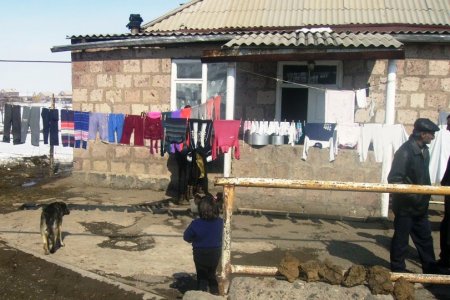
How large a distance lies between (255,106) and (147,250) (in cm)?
506

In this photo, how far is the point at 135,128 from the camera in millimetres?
9094

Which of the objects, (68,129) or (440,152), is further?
(68,129)

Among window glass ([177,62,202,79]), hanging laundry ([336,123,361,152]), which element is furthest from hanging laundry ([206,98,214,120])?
hanging laundry ([336,123,361,152])

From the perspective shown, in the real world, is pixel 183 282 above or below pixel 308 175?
below

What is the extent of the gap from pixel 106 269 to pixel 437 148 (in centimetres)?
617

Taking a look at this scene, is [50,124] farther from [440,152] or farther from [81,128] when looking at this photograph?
[440,152]

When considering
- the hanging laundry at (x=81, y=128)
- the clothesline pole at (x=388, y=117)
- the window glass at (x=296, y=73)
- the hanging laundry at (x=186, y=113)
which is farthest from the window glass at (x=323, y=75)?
the hanging laundry at (x=81, y=128)

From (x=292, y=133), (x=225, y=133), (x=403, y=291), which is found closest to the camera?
(x=403, y=291)

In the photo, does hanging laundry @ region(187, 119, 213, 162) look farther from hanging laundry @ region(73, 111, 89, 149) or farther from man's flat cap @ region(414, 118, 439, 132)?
man's flat cap @ region(414, 118, 439, 132)

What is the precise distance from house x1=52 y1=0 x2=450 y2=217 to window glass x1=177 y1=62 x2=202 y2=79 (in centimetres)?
2

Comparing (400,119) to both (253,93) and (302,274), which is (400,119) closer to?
(253,93)

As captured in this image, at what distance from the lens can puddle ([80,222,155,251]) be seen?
20.4ft

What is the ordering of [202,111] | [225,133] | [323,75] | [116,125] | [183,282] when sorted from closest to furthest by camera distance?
[183,282], [225,133], [202,111], [116,125], [323,75]

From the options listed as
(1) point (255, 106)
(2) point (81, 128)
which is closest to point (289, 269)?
(1) point (255, 106)
